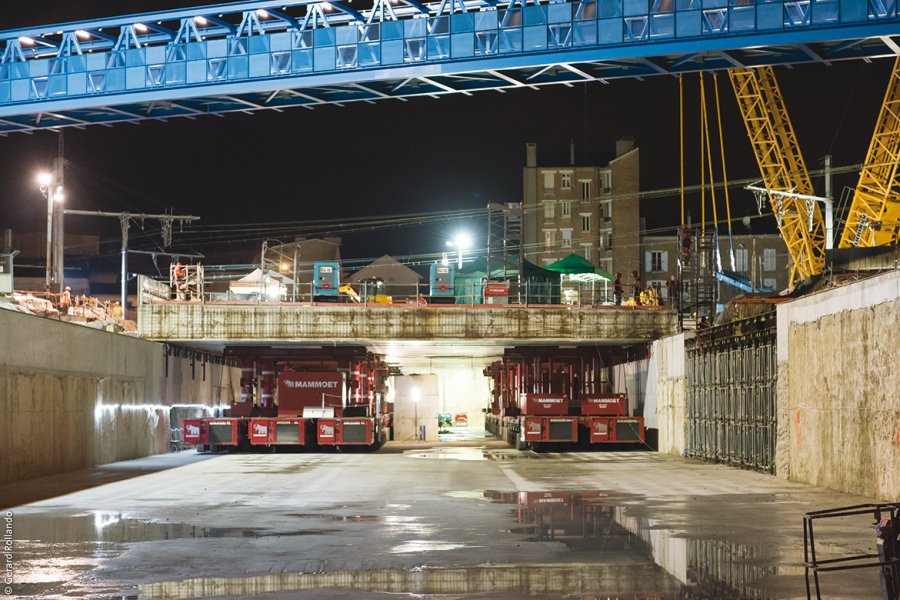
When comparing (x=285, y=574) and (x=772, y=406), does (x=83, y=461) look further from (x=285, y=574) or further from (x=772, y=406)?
(x=285, y=574)

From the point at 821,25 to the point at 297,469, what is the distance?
62.7 ft

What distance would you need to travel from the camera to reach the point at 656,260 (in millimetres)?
119188

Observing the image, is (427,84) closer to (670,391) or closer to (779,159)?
(670,391)

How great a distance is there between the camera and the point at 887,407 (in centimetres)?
2188

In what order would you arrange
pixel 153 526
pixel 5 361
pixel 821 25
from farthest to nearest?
pixel 821 25, pixel 5 361, pixel 153 526

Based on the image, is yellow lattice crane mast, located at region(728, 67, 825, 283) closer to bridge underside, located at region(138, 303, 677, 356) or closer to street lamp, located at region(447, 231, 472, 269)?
street lamp, located at region(447, 231, 472, 269)

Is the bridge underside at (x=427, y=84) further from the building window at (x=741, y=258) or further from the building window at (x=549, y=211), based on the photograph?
the building window at (x=741, y=258)

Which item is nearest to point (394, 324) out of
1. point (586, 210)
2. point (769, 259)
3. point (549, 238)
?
point (549, 238)

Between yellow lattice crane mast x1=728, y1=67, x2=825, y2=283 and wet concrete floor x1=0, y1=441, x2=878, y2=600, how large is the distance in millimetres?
44654

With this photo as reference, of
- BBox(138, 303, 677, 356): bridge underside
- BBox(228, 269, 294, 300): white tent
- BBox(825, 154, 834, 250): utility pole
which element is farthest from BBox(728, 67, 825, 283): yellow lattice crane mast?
BBox(228, 269, 294, 300): white tent

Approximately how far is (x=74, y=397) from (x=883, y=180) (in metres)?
51.4

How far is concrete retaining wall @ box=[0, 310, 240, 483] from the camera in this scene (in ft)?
91.1

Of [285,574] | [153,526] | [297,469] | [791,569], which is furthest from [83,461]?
[791,569]

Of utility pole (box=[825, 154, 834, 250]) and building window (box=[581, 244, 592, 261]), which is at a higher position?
building window (box=[581, 244, 592, 261])
